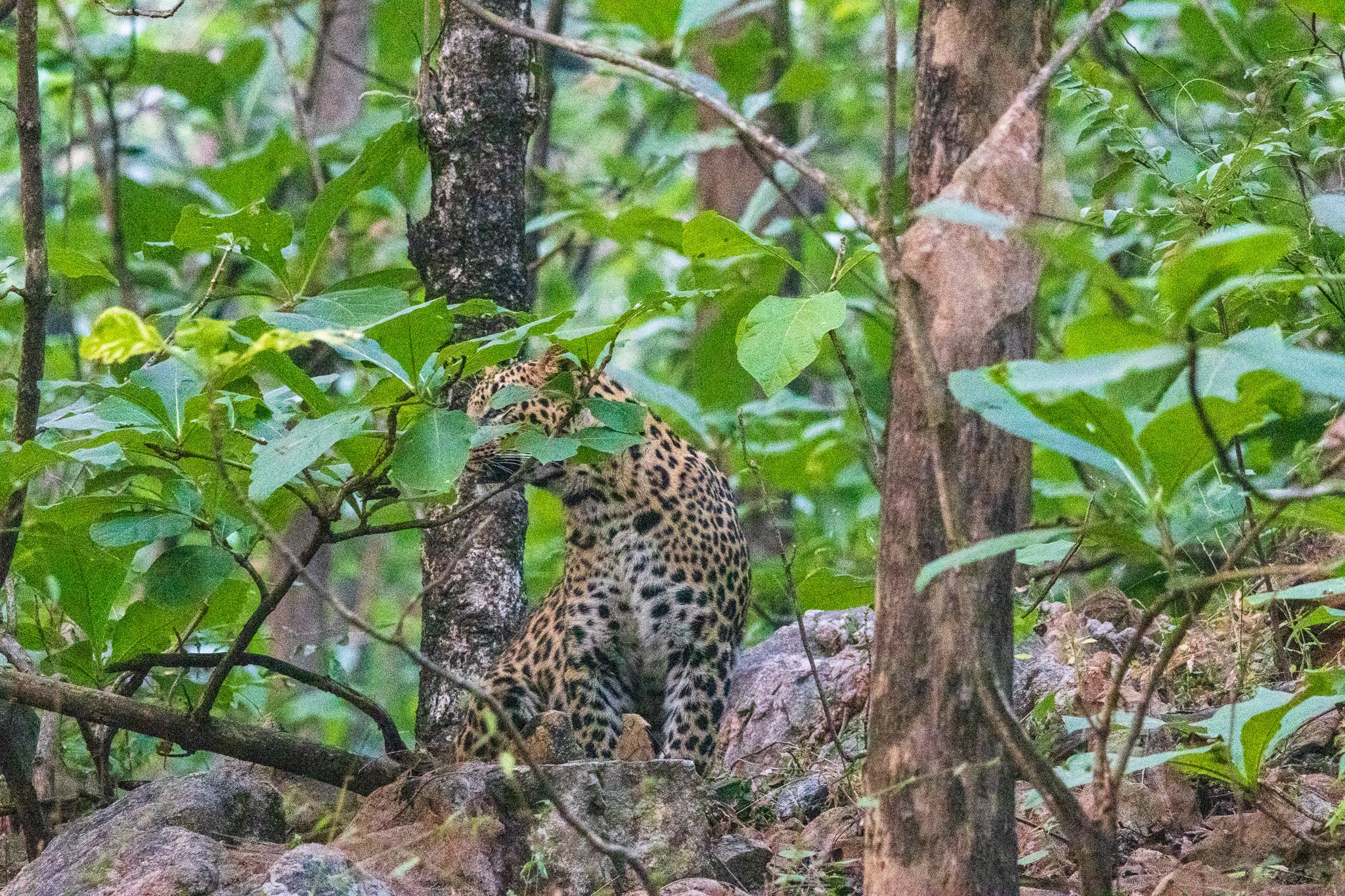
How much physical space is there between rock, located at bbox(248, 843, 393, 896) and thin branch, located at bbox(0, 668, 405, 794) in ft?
2.32

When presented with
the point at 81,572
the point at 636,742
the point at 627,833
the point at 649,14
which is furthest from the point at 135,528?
the point at 649,14

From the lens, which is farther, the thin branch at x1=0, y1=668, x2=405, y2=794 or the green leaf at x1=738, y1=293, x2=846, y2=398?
the thin branch at x1=0, y1=668, x2=405, y2=794

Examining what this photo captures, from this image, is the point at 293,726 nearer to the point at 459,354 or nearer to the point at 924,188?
the point at 459,354

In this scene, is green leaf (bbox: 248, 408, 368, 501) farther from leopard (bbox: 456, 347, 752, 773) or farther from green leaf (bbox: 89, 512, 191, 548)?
leopard (bbox: 456, 347, 752, 773)

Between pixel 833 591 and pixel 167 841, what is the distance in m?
2.28

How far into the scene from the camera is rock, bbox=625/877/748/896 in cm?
321

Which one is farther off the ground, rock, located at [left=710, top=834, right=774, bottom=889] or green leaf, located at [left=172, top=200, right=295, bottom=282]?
green leaf, located at [left=172, top=200, right=295, bottom=282]

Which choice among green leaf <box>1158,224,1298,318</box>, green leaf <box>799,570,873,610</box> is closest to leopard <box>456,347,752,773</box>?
green leaf <box>799,570,873,610</box>

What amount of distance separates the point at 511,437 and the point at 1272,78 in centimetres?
253

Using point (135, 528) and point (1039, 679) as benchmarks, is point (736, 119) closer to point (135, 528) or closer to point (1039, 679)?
point (135, 528)

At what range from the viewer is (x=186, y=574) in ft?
11.7

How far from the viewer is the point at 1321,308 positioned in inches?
178

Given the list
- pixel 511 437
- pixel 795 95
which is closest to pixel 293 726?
pixel 511 437

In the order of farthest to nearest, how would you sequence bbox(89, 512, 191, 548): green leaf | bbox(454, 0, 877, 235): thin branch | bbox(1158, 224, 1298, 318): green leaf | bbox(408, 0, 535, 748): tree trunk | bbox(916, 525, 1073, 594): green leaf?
bbox(408, 0, 535, 748): tree trunk
bbox(89, 512, 191, 548): green leaf
bbox(454, 0, 877, 235): thin branch
bbox(916, 525, 1073, 594): green leaf
bbox(1158, 224, 1298, 318): green leaf
